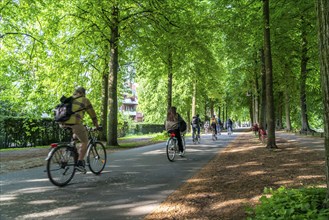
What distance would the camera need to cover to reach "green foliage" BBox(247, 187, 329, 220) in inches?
136

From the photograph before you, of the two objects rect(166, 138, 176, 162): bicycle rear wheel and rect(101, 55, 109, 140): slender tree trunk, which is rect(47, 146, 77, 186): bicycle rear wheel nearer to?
rect(166, 138, 176, 162): bicycle rear wheel

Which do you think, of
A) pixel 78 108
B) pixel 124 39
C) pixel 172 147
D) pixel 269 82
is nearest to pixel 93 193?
pixel 78 108

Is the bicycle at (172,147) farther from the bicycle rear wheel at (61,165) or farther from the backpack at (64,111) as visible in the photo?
the backpack at (64,111)

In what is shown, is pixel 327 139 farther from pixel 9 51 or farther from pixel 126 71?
pixel 126 71

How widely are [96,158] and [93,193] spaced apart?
87.5 inches

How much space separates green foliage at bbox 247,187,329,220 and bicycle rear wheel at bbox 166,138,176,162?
6.90 metres

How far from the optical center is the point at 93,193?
623cm

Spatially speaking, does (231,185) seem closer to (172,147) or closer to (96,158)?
(96,158)

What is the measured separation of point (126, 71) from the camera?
26391 mm

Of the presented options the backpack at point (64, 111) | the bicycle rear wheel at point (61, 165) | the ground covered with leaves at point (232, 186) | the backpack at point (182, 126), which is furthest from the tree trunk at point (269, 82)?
the backpack at point (64, 111)

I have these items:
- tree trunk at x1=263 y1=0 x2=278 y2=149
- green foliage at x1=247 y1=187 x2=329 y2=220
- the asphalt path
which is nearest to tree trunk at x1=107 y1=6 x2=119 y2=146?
tree trunk at x1=263 y1=0 x2=278 y2=149

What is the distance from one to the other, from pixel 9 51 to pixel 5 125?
15.7 feet

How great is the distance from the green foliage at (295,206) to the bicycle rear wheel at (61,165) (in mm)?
4211

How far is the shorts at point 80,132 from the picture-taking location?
289 inches
